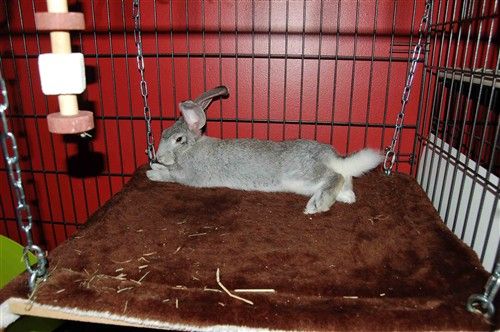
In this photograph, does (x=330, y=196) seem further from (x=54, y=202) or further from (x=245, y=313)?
(x=54, y=202)

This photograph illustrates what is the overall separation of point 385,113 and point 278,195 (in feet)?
2.95

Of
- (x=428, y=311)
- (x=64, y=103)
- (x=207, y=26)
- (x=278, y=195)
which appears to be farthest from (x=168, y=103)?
(x=428, y=311)

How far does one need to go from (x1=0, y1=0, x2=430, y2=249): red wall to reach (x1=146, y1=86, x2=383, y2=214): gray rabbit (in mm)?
274

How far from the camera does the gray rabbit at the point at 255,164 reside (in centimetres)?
192

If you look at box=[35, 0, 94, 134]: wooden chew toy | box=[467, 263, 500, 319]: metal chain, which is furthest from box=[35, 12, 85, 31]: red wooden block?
box=[467, 263, 500, 319]: metal chain

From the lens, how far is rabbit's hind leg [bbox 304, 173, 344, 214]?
5.98 ft

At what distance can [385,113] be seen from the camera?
2.38 m

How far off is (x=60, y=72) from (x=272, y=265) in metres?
0.89

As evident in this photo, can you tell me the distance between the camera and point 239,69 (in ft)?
8.03

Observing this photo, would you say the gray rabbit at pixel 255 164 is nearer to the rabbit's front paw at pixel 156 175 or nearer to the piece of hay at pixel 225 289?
the rabbit's front paw at pixel 156 175

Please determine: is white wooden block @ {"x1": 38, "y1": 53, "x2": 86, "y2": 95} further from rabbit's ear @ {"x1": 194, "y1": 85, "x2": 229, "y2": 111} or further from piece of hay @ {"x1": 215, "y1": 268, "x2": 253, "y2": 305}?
rabbit's ear @ {"x1": 194, "y1": 85, "x2": 229, "y2": 111}

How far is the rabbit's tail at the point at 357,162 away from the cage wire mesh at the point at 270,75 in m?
0.38

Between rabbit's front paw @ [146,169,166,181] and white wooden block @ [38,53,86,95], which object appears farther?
rabbit's front paw @ [146,169,166,181]

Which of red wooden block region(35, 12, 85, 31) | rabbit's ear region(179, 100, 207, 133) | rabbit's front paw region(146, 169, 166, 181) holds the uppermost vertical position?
red wooden block region(35, 12, 85, 31)
